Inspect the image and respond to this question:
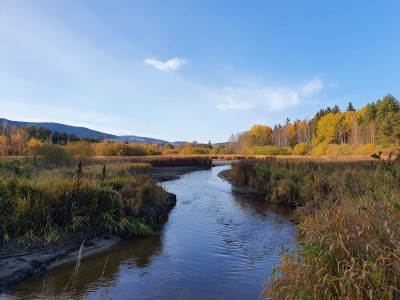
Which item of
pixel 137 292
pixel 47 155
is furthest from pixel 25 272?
pixel 47 155

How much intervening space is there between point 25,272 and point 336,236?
18.9 ft

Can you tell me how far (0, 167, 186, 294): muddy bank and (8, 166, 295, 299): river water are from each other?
226 millimetres

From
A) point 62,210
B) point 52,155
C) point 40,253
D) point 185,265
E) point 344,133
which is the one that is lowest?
point 185,265

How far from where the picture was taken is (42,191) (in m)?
7.72

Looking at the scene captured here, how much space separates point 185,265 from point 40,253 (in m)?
3.33

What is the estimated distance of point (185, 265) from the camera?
21.0 feet

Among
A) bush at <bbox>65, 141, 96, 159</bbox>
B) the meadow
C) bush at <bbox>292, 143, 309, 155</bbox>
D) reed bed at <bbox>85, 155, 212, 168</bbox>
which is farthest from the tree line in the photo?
the meadow

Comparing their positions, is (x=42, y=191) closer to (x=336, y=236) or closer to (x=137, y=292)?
(x=137, y=292)

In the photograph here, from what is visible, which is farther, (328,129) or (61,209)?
(328,129)

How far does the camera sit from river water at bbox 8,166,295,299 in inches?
202

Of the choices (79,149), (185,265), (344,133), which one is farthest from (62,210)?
(344,133)

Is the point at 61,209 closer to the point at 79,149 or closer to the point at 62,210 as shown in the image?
the point at 62,210

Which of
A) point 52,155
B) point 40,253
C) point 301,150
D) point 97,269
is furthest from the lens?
point 301,150

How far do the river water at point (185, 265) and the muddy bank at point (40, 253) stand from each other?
23 cm
